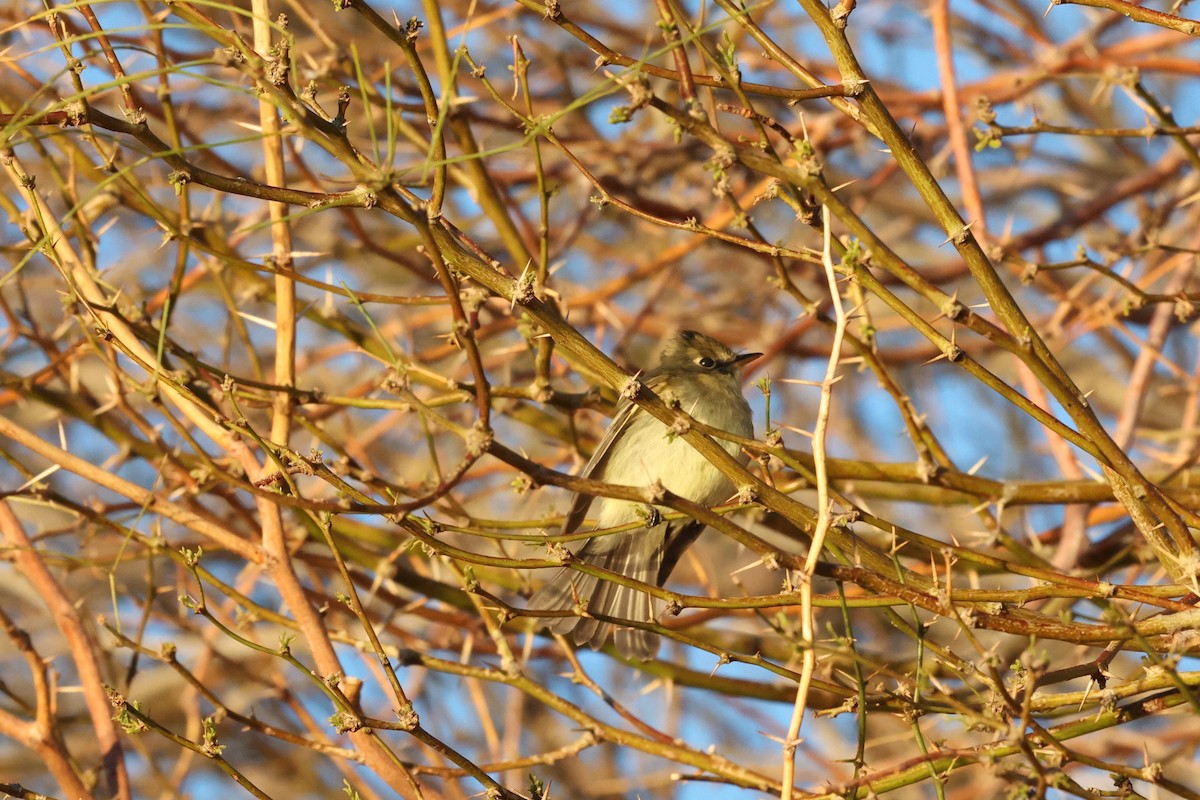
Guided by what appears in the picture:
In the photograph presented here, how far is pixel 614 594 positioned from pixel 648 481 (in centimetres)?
89

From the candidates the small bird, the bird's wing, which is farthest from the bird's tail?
the bird's wing

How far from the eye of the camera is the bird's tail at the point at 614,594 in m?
4.45

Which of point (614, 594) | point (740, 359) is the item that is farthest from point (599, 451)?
point (740, 359)

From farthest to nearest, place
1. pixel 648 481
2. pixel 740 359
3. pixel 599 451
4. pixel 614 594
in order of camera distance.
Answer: pixel 740 359, pixel 614 594, pixel 599 451, pixel 648 481

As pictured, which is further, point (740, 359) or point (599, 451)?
point (740, 359)

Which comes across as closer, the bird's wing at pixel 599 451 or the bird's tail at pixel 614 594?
the bird's tail at pixel 614 594

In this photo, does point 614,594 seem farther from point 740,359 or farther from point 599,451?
point 740,359

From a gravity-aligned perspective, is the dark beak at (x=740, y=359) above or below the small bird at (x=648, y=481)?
above


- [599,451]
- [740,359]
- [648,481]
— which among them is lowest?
[648,481]

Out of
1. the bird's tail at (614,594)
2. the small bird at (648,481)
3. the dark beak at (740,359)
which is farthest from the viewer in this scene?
the dark beak at (740,359)

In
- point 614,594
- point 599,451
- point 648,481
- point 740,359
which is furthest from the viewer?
point 740,359

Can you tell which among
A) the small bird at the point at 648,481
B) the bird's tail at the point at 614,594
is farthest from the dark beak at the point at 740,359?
the bird's tail at the point at 614,594

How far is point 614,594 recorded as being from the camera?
5.08m

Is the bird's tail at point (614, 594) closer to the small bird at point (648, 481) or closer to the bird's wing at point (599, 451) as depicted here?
the small bird at point (648, 481)
